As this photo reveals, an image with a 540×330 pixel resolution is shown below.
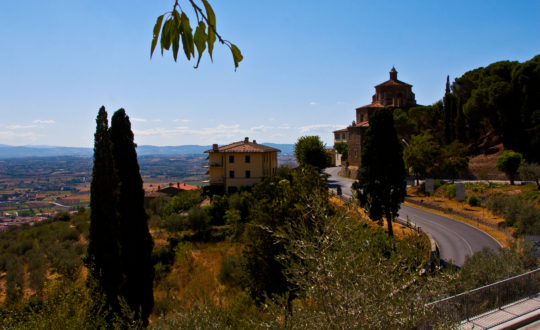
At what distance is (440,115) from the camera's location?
183ft

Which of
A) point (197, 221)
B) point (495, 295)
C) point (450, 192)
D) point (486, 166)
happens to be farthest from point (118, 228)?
point (486, 166)

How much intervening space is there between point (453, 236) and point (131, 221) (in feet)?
64.8

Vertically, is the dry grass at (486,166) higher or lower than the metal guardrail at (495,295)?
higher

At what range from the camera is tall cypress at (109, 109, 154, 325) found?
15023 mm

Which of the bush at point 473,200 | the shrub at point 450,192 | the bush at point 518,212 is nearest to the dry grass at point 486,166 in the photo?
the shrub at point 450,192

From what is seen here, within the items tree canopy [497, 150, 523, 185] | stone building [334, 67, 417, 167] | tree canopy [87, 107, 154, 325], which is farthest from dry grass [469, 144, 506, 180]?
tree canopy [87, 107, 154, 325]

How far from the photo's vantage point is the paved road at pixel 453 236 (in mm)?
19828

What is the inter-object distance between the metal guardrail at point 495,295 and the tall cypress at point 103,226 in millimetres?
10988

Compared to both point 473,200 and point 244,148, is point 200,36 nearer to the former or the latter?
point 473,200

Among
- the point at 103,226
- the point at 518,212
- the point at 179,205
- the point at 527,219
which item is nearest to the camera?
the point at 103,226

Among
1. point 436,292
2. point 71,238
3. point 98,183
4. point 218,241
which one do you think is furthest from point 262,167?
point 436,292

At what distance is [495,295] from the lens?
8.55 meters

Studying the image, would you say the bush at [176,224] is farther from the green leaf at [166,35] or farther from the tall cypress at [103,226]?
the green leaf at [166,35]

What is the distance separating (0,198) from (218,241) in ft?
184
